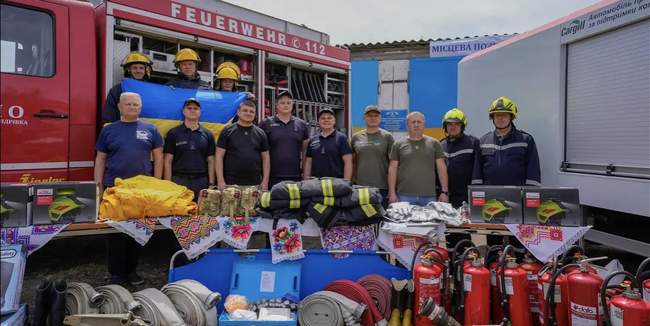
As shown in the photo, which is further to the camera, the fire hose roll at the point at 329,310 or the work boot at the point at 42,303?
the fire hose roll at the point at 329,310

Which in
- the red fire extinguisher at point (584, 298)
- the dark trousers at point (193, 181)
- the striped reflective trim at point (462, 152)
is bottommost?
the red fire extinguisher at point (584, 298)

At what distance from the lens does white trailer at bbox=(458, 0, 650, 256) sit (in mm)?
3328

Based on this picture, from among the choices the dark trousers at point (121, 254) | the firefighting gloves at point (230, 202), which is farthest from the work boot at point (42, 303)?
the firefighting gloves at point (230, 202)

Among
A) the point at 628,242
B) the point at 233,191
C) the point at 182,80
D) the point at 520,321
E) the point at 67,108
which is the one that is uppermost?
the point at 182,80

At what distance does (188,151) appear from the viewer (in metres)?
3.93

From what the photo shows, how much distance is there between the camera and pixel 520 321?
9.49ft

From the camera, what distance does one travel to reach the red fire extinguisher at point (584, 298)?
258 cm

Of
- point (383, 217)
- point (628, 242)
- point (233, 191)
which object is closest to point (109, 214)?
point (233, 191)

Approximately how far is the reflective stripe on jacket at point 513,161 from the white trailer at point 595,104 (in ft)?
1.23

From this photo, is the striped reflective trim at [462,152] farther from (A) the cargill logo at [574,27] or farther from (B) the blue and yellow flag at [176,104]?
(B) the blue and yellow flag at [176,104]

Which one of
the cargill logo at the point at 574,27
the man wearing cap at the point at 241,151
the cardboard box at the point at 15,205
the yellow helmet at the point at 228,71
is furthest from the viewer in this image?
the yellow helmet at the point at 228,71

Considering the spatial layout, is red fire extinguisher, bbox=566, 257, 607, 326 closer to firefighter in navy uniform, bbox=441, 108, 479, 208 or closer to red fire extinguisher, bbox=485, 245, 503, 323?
red fire extinguisher, bbox=485, 245, 503, 323

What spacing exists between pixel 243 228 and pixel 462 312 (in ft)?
5.36

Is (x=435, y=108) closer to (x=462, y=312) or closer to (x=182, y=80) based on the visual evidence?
(x=182, y=80)
